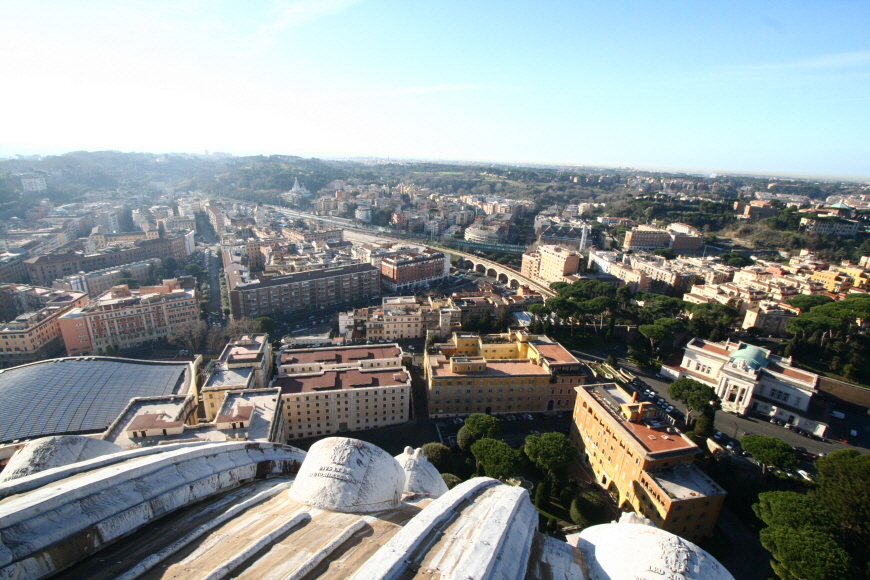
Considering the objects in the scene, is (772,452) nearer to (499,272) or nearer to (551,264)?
(551,264)

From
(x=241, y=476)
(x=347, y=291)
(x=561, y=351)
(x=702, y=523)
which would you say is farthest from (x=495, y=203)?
(x=241, y=476)

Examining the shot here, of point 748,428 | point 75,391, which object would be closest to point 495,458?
point 748,428

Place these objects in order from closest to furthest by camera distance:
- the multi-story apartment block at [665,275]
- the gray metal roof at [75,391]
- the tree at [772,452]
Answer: the tree at [772,452] → the gray metal roof at [75,391] → the multi-story apartment block at [665,275]

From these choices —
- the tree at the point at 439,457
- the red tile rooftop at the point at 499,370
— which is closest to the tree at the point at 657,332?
the red tile rooftop at the point at 499,370

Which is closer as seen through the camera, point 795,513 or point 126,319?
point 795,513

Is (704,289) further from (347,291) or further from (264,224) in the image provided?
(264,224)

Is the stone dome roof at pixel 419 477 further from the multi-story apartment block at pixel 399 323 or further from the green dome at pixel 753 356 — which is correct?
the green dome at pixel 753 356

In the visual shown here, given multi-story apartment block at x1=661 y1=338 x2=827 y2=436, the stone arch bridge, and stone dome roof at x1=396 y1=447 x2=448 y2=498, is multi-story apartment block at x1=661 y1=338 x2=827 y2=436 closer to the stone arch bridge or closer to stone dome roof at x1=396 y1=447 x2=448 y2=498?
the stone arch bridge
